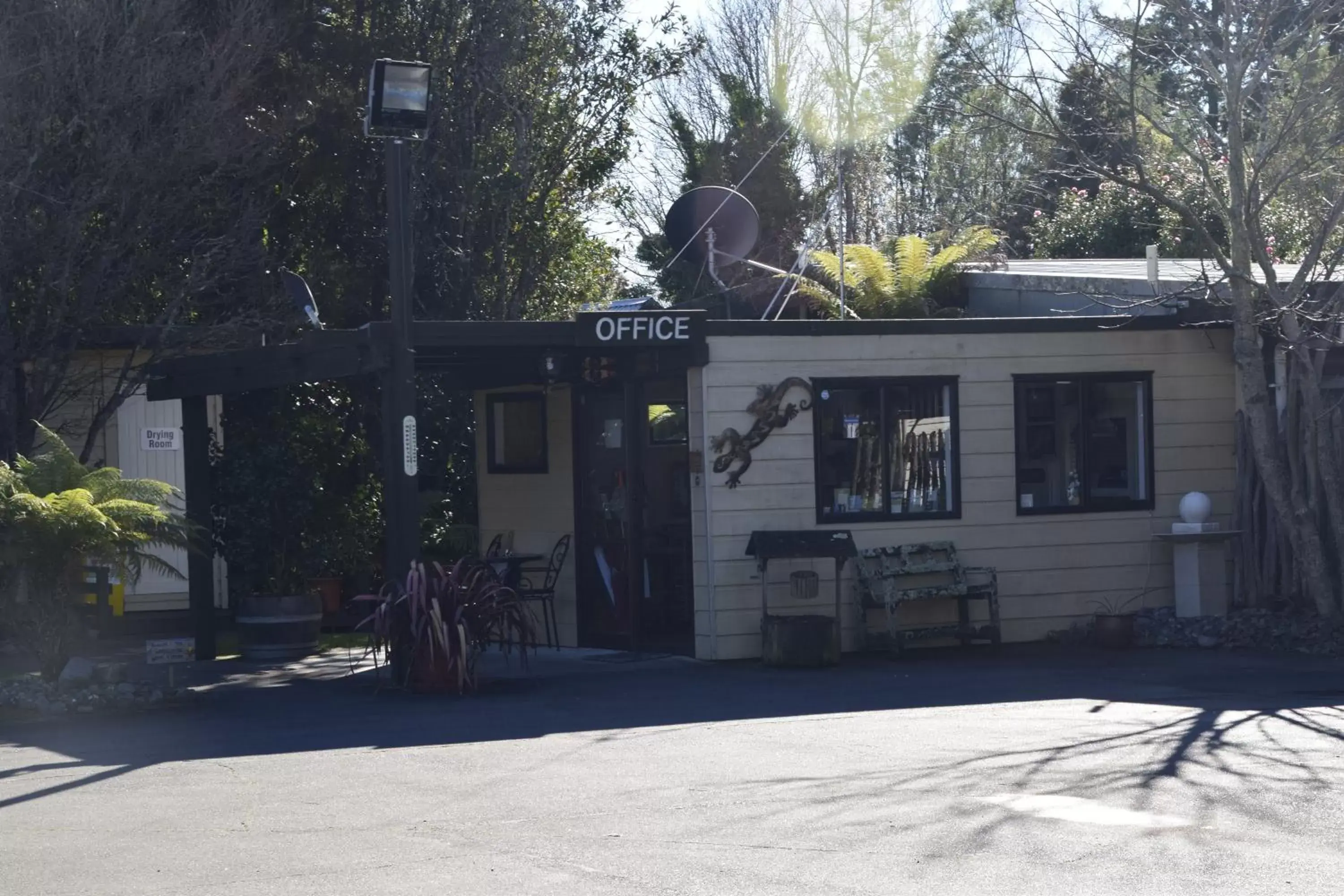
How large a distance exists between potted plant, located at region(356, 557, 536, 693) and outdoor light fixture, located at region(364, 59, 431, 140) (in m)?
3.20

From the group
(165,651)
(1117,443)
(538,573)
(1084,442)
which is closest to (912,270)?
(1117,443)

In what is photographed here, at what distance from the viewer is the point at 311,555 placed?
48.3 feet

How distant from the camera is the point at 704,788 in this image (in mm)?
8109

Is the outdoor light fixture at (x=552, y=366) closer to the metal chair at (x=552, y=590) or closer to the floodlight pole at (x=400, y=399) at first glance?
the metal chair at (x=552, y=590)

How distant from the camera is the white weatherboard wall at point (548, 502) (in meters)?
14.9

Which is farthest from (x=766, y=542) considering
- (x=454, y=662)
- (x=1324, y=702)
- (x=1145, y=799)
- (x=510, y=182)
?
(x=510, y=182)

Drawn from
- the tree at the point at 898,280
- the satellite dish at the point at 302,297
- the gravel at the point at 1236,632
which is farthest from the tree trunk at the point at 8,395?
the gravel at the point at 1236,632

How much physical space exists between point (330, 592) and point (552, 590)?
3.45 meters

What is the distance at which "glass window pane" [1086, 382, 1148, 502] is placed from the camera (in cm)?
1468

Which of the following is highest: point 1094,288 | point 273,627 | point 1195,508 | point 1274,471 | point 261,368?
point 1094,288

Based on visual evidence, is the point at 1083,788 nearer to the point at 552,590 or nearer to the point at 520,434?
the point at 552,590

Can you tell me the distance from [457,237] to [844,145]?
15736mm

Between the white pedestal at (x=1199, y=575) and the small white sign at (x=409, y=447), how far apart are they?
6.90 m

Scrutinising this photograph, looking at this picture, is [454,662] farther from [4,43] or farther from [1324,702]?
[4,43]
